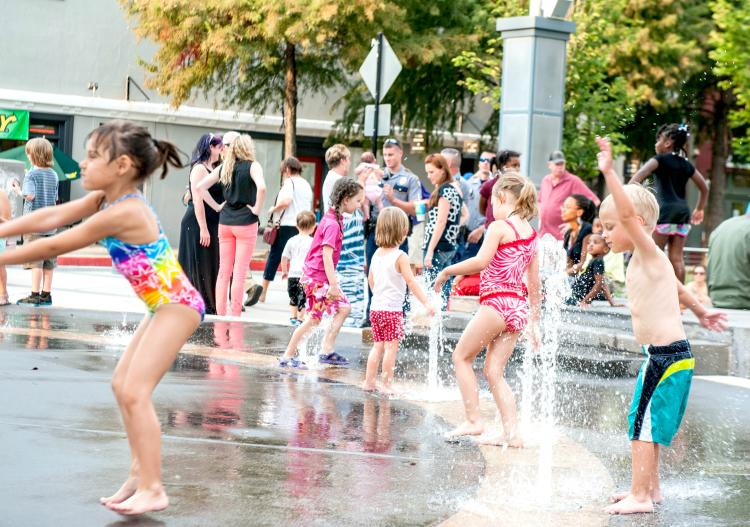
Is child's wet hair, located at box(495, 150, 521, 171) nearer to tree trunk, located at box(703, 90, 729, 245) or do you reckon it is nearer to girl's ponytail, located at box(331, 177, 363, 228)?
girl's ponytail, located at box(331, 177, 363, 228)

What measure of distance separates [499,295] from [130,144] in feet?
9.20

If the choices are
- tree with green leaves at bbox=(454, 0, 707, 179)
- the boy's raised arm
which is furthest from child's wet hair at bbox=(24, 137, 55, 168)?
tree with green leaves at bbox=(454, 0, 707, 179)

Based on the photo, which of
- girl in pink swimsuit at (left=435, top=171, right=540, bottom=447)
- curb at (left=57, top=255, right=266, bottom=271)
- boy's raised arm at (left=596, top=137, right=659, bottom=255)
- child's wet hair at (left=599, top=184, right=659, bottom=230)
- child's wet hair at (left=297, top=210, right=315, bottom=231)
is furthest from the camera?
curb at (left=57, top=255, right=266, bottom=271)

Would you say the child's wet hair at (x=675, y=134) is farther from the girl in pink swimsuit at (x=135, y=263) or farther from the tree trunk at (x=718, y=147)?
the tree trunk at (x=718, y=147)

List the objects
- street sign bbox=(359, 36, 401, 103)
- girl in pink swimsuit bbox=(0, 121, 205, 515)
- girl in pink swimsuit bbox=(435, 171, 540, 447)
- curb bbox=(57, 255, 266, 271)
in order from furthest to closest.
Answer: curb bbox=(57, 255, 266, 271) < street sign bbox=(359, 36, 401, 103) < girl in pink swimsuit bbox=(435, 171, 540, 447) < girl in pink swimsuit bbox=(0, 121, 205, 515)

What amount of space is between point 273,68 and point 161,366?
963 inches

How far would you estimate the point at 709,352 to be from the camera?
1088cm

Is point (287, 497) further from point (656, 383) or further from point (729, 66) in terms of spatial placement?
point (729, 66)

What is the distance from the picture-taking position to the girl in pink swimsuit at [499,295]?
6926 mm

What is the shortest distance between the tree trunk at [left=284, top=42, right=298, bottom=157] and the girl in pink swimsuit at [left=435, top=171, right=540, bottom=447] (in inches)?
822

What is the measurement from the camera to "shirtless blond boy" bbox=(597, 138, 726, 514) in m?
5.38

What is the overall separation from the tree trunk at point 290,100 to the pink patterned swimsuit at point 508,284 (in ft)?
68.6

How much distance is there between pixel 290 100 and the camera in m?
28.3

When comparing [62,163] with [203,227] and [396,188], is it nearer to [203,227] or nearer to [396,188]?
[203,227]
